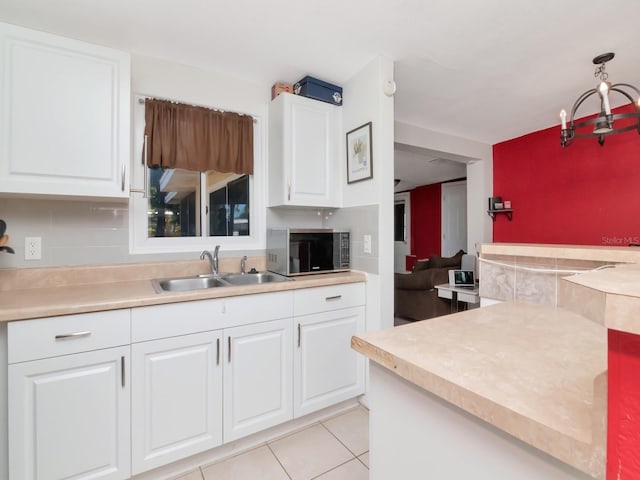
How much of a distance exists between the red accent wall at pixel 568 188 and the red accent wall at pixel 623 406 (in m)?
3.57

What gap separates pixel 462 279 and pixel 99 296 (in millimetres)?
3418

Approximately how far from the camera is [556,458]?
441 mm

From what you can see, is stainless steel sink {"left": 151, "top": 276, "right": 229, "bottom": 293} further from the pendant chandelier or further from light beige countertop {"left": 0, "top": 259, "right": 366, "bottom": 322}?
the pendant chandelier

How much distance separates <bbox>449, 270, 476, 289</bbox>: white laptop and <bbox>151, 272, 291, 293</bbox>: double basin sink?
233 centimetres

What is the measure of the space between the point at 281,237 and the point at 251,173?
0.59 meters

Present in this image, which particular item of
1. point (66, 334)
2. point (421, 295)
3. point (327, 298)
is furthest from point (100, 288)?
point (421, 295)

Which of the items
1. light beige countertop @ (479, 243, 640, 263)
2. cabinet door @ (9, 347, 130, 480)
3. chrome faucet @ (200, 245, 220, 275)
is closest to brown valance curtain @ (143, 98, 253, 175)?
chrome faucet @ (200, 245, 220, 275)

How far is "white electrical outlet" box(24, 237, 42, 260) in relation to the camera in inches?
67.4

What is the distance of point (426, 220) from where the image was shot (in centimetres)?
713

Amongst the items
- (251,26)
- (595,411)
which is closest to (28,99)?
(251,26)

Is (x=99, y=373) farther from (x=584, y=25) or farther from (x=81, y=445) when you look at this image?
(x=584, y=25)

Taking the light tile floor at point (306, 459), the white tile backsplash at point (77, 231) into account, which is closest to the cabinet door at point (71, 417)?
the light tile floor at point (306, 459)

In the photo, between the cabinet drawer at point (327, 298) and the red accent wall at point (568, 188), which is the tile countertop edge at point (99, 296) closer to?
the cabinet drawer at point (327, 298)

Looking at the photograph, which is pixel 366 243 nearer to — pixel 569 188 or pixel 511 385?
pixel 511 385
